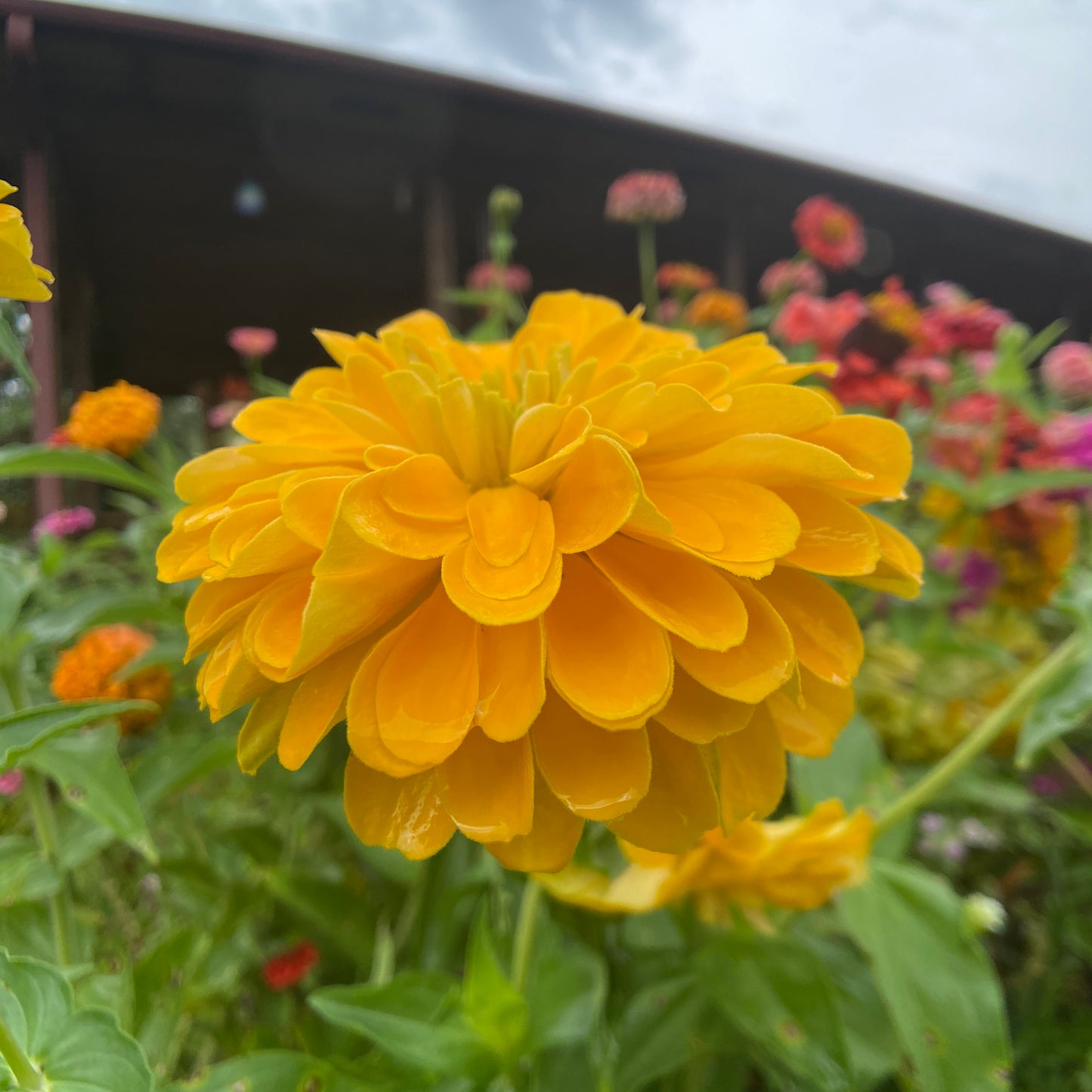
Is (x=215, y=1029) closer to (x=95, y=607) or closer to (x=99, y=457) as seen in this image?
(x=95, y=607)

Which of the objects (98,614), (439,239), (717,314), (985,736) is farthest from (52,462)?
(439,239)

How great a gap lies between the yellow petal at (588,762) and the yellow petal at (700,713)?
14 mm

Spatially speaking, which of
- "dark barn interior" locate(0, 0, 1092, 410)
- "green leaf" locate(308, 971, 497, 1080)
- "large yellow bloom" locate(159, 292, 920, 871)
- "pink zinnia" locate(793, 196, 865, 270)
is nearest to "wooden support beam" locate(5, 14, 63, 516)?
"dark barn interior" locate(0, 0, 1092, 410)

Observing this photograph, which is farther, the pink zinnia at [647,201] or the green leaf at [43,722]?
the pink zinnia at [647,201]

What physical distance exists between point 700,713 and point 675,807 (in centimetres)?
4

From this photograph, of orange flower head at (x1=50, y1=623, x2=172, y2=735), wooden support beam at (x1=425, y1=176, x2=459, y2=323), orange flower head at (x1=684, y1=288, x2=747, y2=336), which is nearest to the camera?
orange flower head at (x1=50, y1=623, x2=172, y2=735)

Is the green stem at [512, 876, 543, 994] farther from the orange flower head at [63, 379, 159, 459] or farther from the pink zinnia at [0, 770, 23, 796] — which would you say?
the orange flower head at [63, 379, 159, 459]

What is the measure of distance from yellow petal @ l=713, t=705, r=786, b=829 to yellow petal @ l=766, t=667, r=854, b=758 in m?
0.01

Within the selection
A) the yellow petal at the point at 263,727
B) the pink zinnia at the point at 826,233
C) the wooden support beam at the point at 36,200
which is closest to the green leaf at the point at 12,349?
the wooden support beam at the point at 36,200

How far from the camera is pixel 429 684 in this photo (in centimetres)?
26

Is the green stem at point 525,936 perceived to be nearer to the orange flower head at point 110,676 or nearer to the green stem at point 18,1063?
the green stem at point 18,1063

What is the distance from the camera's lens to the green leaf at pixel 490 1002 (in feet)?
1.27

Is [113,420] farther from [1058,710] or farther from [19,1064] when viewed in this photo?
[1058,710]

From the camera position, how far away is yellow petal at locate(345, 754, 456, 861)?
255 millimetres
